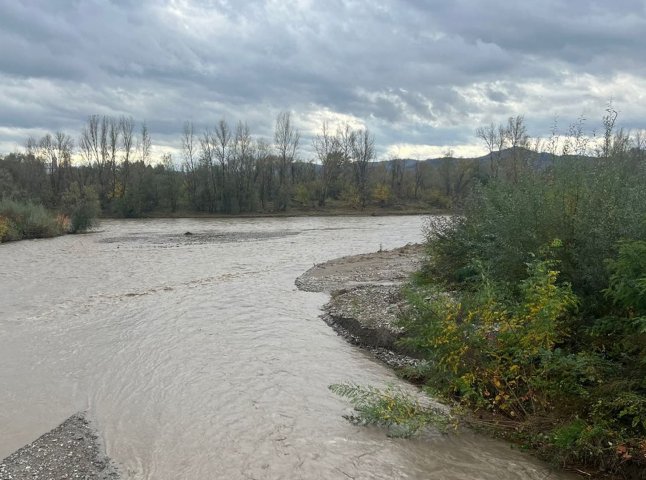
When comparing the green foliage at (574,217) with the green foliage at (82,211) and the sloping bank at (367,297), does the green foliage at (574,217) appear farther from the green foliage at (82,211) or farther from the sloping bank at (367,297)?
the green foliage at (82,211)

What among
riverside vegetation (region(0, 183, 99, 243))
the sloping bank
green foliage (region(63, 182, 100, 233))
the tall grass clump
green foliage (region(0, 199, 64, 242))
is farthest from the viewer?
green foliage (region(63, 182, 100, 233))

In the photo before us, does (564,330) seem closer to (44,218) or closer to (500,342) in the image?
(500,342)

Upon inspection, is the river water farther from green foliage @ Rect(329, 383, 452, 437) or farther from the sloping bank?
the sloping bank

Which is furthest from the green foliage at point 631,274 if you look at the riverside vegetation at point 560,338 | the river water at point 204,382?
the river water at point 204,382

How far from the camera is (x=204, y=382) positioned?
32.9 feet

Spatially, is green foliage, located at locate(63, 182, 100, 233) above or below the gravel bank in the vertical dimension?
above

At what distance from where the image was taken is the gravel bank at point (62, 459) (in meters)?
6.61

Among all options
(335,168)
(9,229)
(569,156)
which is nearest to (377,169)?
(335,168)

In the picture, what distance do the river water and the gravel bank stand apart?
219mm

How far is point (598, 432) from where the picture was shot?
608 centimetres

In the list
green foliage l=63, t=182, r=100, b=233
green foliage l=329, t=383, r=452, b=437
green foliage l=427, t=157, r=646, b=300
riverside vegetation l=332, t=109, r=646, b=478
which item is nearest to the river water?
green foliage l=329, t=383, r=452, b=437

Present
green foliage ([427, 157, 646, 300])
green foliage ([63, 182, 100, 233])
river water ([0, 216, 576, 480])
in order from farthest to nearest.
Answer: green foliage ([63, 182, 100, 233])
green foliage ([427, 157, 646, 300])
river water ([0, 216, 576, 480])

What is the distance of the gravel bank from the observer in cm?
661

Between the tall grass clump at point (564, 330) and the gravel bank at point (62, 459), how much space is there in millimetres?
5168
